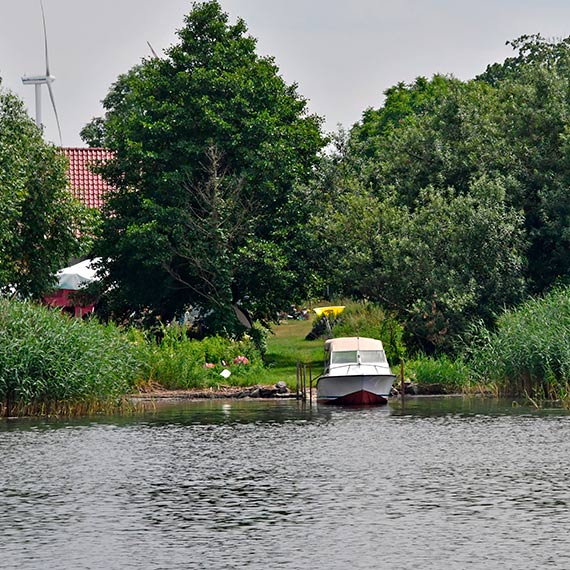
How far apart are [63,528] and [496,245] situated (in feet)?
113

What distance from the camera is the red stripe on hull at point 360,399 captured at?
4772 cm

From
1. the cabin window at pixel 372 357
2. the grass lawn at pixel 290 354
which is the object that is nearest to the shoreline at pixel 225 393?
the grass lawn at pixel 290 354

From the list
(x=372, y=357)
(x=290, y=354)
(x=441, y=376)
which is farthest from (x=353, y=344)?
(x=290, y=354)

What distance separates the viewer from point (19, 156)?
51.2 meters

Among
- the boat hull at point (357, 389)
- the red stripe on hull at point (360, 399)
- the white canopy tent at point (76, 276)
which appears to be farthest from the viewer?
the white canopy tent at point (76, 276)

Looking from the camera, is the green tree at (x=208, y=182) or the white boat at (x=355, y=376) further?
the green tree at (x=208, y=182)

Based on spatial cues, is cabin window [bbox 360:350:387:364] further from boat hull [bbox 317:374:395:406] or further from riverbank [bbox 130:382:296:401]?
riverbank [bbox 130:382:296:401]

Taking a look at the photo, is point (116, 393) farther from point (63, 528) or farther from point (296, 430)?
point (63, 528)

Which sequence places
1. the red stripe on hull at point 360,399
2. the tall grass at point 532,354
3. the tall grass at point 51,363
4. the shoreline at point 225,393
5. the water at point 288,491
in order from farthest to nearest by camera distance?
1. the shoreline at point 225,393
2. the red stripe on hull at point 360,399
3. the tall grass at point 532,354
4. the tall grass at point 51,363
5. the water at point 288,491

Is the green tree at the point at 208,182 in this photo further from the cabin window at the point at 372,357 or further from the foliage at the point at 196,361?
the cabin window at the point at 372,357

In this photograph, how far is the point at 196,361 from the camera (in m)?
51.8

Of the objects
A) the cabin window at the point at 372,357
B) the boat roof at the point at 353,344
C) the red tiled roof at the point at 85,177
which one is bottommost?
the cabin window at the point at 372,357

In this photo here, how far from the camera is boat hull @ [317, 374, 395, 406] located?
156 feet

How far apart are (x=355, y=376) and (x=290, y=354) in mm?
17781
